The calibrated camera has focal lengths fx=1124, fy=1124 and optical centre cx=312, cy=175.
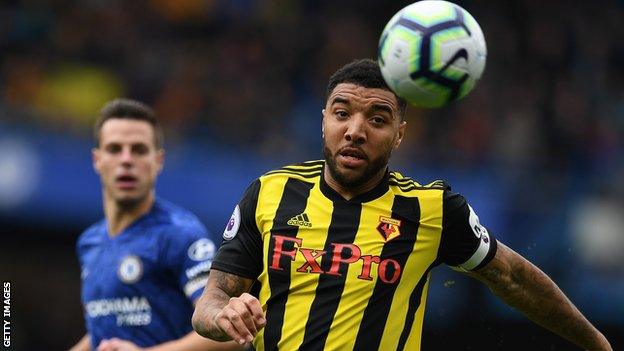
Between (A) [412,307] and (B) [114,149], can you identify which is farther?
(B) [114,149]

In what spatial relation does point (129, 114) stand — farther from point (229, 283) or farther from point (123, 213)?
point (229, 283)

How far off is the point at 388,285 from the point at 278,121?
9.99m

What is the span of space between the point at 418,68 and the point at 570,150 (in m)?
11.0

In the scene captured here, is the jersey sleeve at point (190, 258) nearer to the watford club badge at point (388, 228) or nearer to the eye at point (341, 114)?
the watford club badge at point (388, 228)

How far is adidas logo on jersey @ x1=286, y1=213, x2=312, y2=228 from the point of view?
4828mm

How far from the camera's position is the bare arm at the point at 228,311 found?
4184 millimetres

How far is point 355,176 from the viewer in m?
4.83

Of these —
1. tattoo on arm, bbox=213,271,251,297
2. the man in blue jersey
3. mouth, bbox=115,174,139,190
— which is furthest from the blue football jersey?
tattoo on arm, bbox=213,271,251,297

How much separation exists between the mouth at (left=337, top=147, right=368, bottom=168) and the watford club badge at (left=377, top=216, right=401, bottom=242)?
0.86 ft

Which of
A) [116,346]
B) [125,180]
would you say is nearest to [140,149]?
[125,180]

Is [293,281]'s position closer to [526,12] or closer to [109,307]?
[109,307]

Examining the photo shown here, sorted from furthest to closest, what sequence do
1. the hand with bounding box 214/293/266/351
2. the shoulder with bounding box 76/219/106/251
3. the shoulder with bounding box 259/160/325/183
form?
the shoulder with bounding box 76/219/106/251 → the shoulder with bounding box 259/160/325/183 → the hand with bounding box 214/293/266/351

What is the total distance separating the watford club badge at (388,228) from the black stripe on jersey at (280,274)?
344 millimetres

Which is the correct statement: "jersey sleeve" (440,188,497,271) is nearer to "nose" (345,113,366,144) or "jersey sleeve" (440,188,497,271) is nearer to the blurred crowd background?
"nose" (345,113,366,144)
